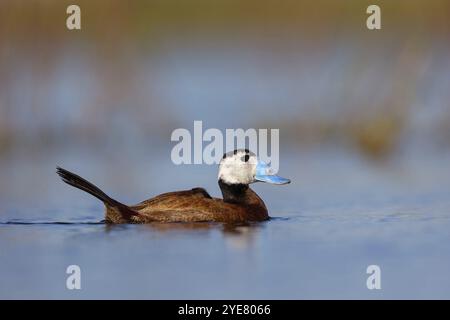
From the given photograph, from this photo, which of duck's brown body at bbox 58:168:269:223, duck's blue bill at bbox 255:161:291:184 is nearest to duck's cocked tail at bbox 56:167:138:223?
duck's brown body at bbox 58:168:269:223

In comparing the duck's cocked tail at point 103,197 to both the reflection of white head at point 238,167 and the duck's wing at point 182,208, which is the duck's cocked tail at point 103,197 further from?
the reflection of white head at point 238,167

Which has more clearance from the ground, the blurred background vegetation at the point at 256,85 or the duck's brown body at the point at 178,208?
the blurred background vegetation at the point at 256,85

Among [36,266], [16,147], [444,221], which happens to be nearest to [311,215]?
[444,221]

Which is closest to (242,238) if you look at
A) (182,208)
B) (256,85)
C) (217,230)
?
(217,230)

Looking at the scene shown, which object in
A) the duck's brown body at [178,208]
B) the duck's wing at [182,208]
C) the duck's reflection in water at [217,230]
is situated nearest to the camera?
the duck's reflection in water at [217,230]

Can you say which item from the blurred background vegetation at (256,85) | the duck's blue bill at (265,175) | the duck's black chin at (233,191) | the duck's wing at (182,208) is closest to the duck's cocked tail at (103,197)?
the duck's wing at (182,208)

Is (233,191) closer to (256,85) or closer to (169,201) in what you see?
(169,201)
